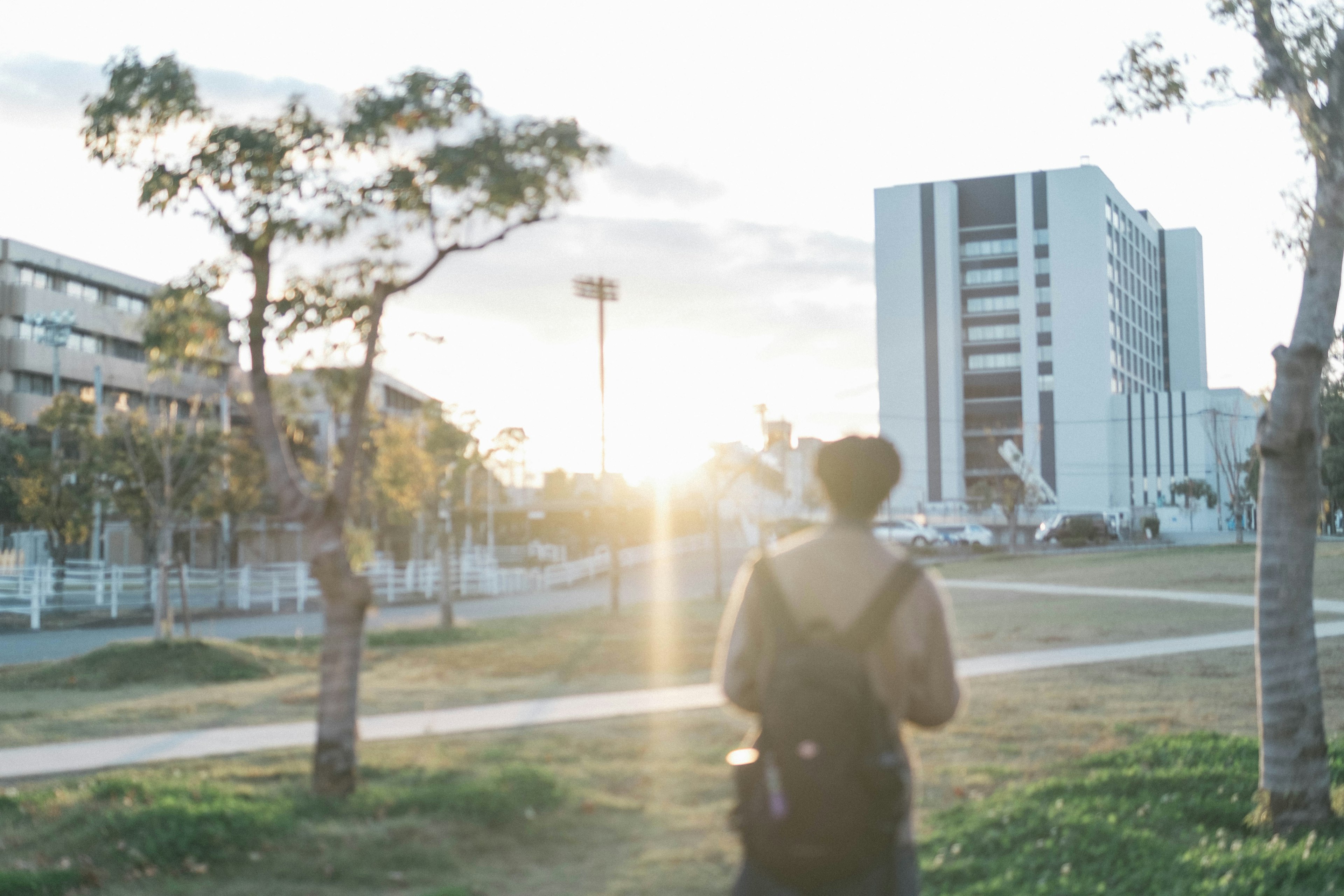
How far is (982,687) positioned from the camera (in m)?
13.0

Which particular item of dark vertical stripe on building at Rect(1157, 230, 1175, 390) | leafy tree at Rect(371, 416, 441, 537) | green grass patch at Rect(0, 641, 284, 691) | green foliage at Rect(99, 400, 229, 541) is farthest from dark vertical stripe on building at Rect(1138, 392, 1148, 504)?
green grass patch at Rect(0, 641, 284, 691)

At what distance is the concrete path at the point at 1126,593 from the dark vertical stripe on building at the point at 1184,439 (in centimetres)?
6055

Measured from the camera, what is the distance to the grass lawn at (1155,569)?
26.9m

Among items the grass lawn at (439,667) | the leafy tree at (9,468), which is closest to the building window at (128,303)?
the leafy tree at (9,468)

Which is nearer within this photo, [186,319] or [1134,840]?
[1134,840]

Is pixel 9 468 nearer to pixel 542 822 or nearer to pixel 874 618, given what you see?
pixel 542 822

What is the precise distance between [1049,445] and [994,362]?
7.86 m

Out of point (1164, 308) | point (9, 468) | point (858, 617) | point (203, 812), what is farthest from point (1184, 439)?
point (858, 617)

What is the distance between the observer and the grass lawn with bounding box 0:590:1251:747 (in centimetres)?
1209

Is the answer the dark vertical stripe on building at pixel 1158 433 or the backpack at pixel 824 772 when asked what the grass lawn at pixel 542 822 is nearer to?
the backpack at pixel 824 772

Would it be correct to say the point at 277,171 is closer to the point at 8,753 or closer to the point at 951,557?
the point at 8,753

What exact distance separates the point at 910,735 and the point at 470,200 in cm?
557

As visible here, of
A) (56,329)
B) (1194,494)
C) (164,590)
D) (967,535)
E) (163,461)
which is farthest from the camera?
(1194,494)

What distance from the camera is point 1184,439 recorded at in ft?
286
